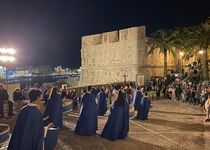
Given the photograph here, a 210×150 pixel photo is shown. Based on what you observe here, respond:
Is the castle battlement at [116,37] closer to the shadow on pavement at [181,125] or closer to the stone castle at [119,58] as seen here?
the stone castle at [119,58]

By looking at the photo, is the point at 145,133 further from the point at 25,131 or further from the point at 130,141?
the point at 25,131

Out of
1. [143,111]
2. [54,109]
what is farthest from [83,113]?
[143,111]

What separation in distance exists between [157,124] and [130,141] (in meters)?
3.59

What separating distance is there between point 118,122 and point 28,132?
4755 mm

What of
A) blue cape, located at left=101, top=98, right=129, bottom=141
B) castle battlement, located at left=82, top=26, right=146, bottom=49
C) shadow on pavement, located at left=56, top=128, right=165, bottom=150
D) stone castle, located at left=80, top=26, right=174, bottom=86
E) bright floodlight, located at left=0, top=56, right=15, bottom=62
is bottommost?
shadow on pavement, located at left=56, top=128, right=165, bottom=150

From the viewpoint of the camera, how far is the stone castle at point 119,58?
40.4 m

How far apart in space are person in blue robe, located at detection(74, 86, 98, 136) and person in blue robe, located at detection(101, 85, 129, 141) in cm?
56

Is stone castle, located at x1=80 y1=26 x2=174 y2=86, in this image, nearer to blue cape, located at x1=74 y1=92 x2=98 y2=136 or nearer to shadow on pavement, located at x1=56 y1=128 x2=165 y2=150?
blue cape, located at x1=74 y1=92 x2=98 y2=136

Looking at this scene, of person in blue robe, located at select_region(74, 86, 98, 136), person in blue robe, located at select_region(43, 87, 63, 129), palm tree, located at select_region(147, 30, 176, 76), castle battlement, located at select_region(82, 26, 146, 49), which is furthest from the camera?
castle battlement, located at select_region(82, 26, 146, 49)

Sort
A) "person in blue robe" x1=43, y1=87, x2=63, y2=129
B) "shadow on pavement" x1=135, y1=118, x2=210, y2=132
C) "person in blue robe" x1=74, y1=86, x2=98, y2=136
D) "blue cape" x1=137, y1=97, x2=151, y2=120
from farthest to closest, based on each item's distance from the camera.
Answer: "blue cape" x1=137, y1=97, x2=151, y2=120 < "shadow on pavement" x1=135, y1=118, x2=210, y2=132 < "person in blue robe" x1=43, y1=87, x2=63, y2=129 < "person in blue robe" x1=74, y1=86, x2=98, y2=136

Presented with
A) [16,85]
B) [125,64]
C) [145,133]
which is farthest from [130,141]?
[125,64]

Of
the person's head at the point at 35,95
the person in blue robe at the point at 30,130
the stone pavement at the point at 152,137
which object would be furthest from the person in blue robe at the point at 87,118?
the person's head at the point at 35,95

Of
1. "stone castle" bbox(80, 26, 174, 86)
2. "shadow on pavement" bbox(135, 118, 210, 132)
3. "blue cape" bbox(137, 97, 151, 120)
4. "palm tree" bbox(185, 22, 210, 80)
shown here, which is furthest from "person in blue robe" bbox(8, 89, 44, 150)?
"stone castle" bbox(80, 26, 174, 86)

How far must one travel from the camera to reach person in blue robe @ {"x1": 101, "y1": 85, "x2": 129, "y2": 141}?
10.2 m
